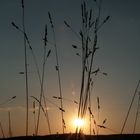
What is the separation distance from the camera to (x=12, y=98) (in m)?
3.61

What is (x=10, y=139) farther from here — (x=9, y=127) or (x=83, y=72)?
(x=83, y=72)

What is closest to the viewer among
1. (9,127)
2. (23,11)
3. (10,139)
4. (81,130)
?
(81,130)

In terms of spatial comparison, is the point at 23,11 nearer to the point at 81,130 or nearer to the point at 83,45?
the point at 83,45

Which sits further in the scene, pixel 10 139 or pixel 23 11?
pixel 10 139

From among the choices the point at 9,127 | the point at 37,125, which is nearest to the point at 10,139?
the point at 9,127

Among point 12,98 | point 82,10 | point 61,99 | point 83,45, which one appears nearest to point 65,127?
point 61,99

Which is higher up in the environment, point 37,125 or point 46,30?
point 46,30

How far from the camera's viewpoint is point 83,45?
3561 millimetres

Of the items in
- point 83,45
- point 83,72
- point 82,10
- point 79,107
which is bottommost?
point 79,107

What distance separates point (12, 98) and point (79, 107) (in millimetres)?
695

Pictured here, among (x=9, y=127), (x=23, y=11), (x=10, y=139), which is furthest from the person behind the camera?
(x=10, y=139)

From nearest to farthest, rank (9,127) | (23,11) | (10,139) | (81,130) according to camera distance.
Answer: (81,130) < (23,11) < (9,127) < (10,139)

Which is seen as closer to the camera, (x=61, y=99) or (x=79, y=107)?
(x=79, y=107)

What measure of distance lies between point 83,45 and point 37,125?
3.44ft
